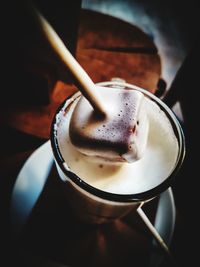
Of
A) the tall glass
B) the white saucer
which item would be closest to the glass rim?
the tall glass

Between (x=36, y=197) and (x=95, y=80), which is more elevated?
(x=95, y=80)

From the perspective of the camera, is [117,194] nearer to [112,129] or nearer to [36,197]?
[112,129]

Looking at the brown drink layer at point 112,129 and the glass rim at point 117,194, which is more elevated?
the brown drink layer at point 112,129

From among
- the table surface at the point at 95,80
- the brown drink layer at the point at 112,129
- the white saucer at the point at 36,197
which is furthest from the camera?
the table surface at the point at 95,80

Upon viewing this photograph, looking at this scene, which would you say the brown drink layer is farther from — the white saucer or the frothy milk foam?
the white saucer

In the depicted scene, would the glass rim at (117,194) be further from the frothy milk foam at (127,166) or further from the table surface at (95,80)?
the table surface at (95,80)

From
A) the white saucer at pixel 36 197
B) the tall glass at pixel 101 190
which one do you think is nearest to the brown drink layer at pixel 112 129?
the tall glass at pixel 101 190

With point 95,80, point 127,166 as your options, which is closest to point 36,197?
point 127,166
